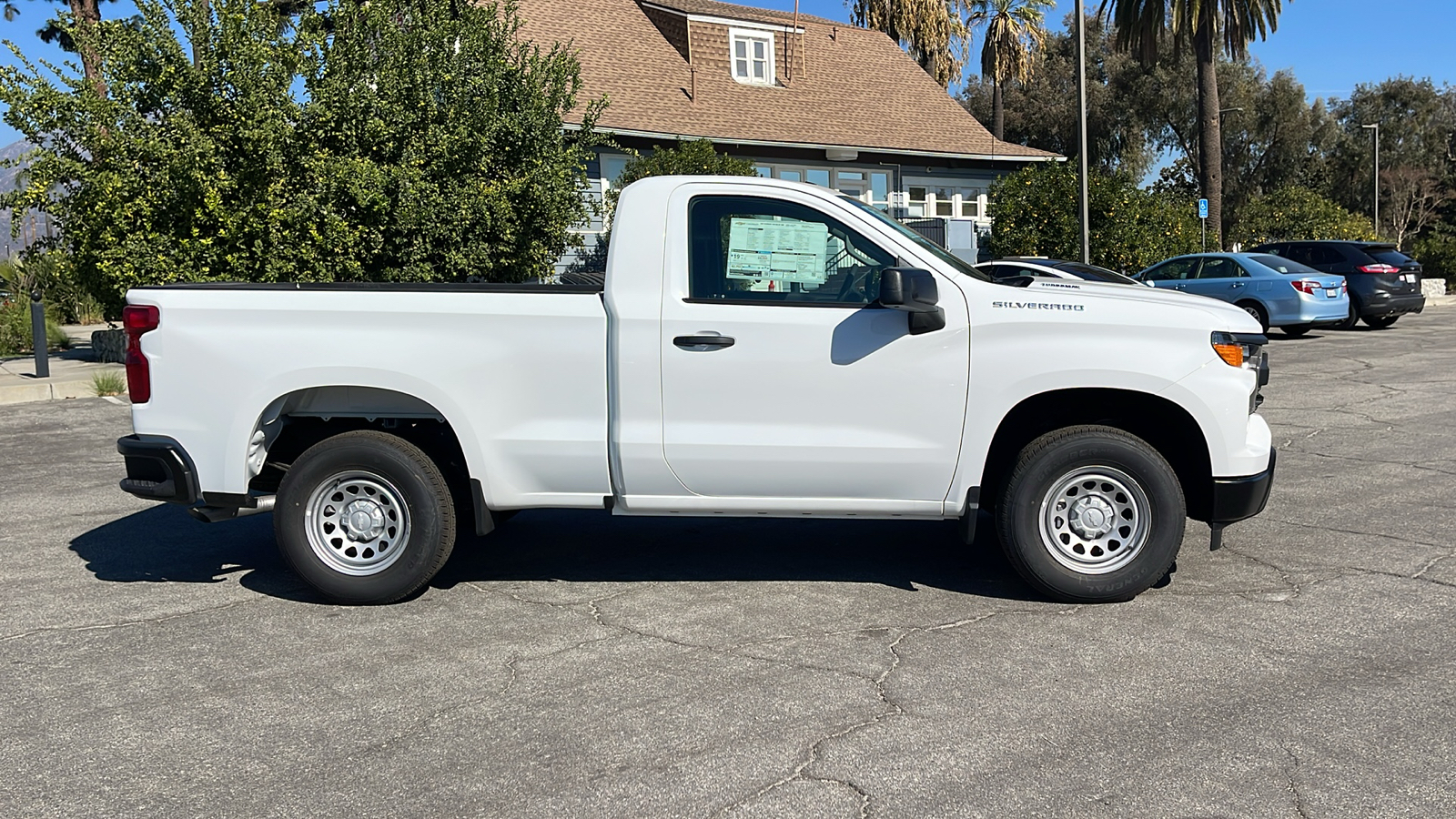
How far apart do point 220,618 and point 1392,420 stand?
33.4 feet

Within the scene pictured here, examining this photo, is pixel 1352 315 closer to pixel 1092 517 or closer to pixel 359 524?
pixel 1092 517

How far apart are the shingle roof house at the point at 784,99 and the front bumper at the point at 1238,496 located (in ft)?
67.7

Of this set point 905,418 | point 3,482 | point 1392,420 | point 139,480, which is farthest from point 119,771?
point 1392,420

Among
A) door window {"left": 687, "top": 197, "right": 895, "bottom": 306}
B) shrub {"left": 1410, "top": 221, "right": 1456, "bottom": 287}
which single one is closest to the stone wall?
door window {"left": 687, "top": 197, "right": 895, "bottom": 306}

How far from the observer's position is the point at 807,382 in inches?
215

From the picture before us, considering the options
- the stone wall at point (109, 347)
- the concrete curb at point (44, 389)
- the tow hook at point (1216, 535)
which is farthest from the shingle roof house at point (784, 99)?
the tow hook at point (1216, 535)

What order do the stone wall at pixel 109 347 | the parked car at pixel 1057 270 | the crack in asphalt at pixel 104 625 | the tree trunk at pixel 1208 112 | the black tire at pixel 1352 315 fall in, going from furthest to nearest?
the tree trunk at pixel 1208 112 → the black tire at pixel 1352 315 → the stone wall at pixel 109 347 → the parked car at pixel 1057 270 → the crack in asphalt at pixel 104 625

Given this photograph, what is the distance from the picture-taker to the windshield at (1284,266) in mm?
19625

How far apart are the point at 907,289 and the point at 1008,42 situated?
42139 mm

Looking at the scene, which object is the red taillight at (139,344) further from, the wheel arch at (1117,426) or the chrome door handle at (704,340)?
the wheel arch at (1117,426)

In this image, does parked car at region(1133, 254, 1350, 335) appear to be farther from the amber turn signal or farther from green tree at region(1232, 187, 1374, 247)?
green tree at region(1232, 187, 1374, 247)

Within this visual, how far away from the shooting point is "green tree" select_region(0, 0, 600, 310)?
14.7m

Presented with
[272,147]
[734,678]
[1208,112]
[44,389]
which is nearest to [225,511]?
[734,678]

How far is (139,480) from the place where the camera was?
18.9ft
